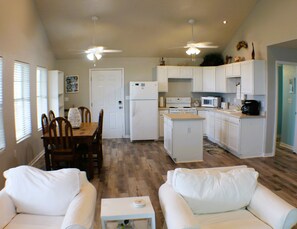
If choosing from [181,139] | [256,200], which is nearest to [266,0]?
[181,139]

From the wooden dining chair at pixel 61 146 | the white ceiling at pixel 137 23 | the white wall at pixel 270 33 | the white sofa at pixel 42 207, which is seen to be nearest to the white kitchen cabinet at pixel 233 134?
the white wall at pixel 270 33

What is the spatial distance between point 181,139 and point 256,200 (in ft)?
9.89

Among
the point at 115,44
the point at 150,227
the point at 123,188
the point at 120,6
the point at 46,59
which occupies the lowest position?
the point at 123,188

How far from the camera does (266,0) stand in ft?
17.6

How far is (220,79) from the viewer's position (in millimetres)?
7164

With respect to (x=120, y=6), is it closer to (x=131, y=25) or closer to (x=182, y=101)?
(x=131, y=25)

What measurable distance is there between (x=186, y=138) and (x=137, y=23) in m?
2.87

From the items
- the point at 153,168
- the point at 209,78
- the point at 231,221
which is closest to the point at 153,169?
the point at 153,168

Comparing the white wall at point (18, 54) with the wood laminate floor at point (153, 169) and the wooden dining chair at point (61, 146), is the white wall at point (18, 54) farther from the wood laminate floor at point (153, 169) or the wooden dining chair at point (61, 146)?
the wood laminate floor at point (153, 169)

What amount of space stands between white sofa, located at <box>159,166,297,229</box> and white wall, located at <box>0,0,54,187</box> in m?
2.81

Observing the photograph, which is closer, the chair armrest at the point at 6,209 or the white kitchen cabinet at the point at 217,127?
the chair armrest at the point at 6,209

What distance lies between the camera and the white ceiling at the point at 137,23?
5.43 meters

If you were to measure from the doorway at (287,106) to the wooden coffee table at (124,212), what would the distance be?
5121 millimetres

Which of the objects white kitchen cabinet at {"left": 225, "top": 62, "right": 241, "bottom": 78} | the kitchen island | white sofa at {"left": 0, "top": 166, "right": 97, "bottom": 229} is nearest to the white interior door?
the kitchen island
